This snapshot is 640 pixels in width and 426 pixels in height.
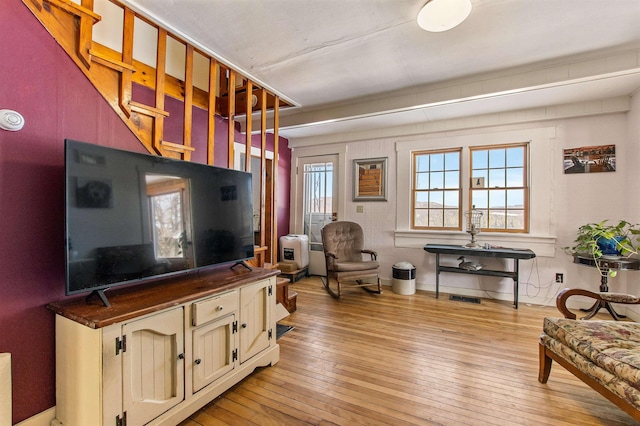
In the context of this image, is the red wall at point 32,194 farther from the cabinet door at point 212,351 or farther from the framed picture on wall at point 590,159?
the framed picture on wall at point 590,159

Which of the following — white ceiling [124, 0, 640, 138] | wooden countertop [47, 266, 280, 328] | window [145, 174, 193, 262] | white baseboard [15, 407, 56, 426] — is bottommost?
white baseboard [15, 407, 56, 426]

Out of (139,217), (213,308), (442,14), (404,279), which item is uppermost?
(442,14)

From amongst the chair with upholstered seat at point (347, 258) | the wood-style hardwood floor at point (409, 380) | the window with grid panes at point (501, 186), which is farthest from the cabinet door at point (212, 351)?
the window with grid panes at point (501, 186)

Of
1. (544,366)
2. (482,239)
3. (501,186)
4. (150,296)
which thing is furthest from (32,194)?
(501,186)

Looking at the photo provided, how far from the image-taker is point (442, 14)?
193cm

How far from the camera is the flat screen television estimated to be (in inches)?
55.0

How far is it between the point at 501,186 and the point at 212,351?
4.02m

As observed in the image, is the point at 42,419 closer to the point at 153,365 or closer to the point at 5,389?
the point at 5,389

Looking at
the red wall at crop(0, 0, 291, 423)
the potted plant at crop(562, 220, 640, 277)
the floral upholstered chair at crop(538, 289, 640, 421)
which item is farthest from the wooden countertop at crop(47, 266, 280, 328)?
the potted plant at crop(562, 220, 640, 277)

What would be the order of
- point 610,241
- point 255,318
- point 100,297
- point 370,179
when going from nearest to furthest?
point 100,297, point 255,318, point 610,241, point 370,179

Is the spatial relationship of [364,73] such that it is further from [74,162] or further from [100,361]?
[100,361]

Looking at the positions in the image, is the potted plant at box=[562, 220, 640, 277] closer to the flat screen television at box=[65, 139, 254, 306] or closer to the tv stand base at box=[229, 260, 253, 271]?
the tv stand base at box=[229, 260, 253, 271]

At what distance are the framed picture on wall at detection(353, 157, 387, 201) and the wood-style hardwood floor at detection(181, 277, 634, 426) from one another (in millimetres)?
2063

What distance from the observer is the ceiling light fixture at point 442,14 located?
1.84 metres
